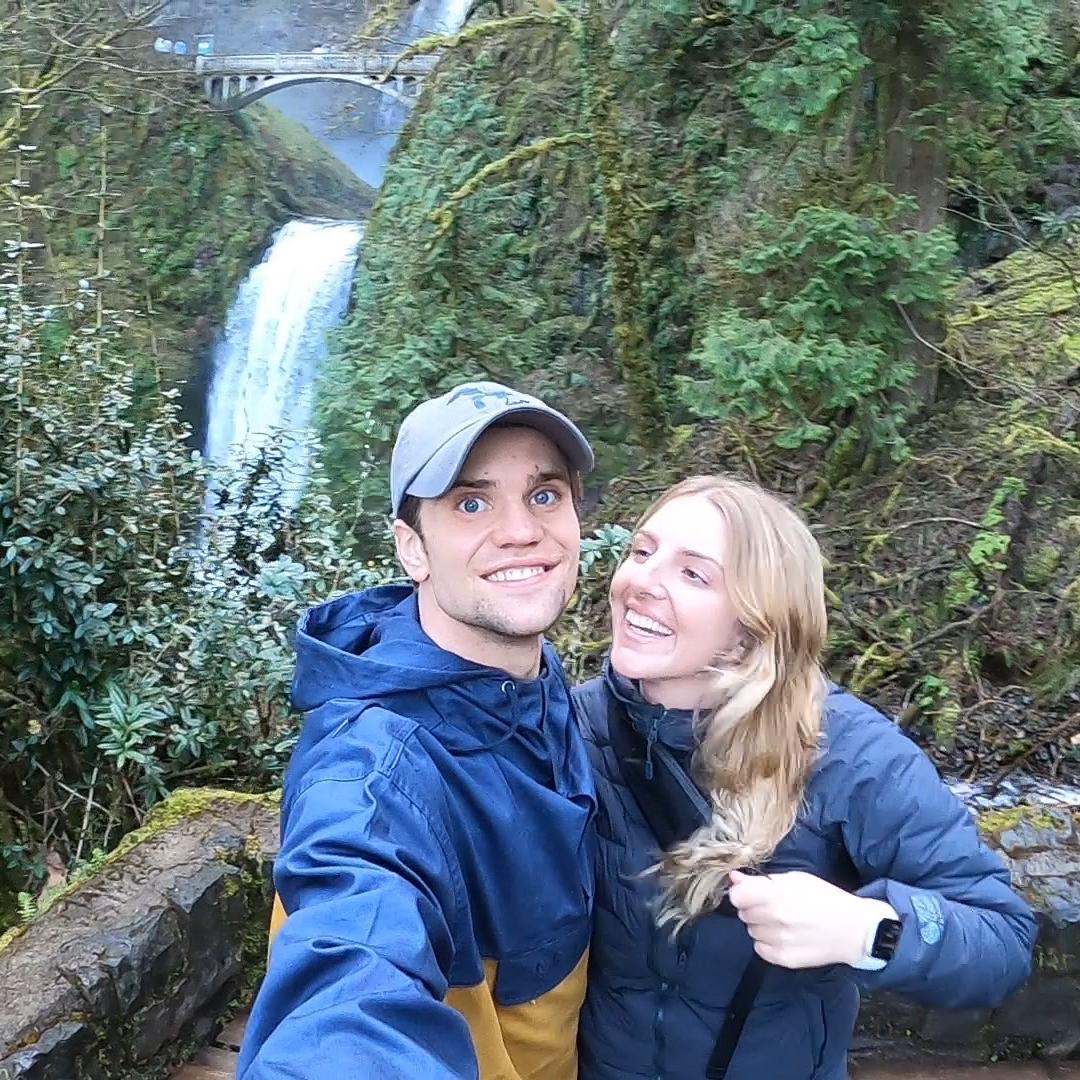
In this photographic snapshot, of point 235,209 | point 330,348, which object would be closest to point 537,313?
point 330,348

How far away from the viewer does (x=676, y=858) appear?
1.55 metres

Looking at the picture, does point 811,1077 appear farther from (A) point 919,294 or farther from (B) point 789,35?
(B) point 789,35

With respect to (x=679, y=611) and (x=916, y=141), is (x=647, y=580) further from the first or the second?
(x=916, y=141)

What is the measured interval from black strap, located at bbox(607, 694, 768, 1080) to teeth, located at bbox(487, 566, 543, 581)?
1.13 ft

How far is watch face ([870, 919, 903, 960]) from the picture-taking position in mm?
1332

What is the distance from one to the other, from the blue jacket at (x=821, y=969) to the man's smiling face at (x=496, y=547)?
294 millimetres

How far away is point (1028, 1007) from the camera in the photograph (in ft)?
8.11

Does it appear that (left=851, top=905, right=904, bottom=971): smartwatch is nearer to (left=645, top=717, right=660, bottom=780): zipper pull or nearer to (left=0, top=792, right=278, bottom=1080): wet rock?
(left=645, top=717, right=660, bottom=780): zipper pull

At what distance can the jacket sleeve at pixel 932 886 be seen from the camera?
135 centimetres

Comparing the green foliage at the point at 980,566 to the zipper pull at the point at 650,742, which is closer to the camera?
the zipper pull at the point at 650,742

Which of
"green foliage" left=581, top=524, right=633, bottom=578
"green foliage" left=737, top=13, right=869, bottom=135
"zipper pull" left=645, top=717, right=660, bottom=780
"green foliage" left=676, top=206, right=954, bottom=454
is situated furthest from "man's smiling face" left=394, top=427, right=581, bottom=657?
"green foliage" left=737, top=13, right=869, bottom=135

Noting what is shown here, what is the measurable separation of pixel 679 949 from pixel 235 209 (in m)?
17.0

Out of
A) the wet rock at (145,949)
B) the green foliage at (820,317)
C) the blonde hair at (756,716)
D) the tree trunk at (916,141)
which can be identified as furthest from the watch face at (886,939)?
the tree trunk at (916,141)

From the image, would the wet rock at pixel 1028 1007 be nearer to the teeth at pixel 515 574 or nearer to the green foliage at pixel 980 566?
the teeth at pixel 515 574
